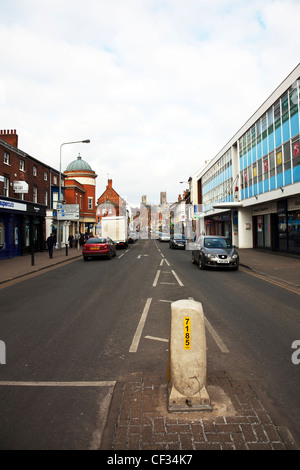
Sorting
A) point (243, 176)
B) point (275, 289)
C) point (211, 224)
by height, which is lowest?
point (275, 289)

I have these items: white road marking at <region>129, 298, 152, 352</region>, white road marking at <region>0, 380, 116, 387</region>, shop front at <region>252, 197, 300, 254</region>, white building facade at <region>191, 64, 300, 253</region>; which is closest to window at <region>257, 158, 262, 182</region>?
white building facade at <region>191, 64, 300, 253</region>

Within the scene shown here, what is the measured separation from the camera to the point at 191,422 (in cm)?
271

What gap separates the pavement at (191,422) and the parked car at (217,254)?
10.5 meters

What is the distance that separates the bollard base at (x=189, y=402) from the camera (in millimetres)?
2881

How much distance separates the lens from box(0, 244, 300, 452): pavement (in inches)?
95.9

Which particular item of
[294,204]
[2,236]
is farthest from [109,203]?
[294,204]

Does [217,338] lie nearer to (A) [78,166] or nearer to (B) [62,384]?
(B) [62,384]

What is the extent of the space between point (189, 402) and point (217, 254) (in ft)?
37.3

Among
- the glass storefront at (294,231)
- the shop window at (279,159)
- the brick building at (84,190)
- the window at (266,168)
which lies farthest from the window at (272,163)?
the brick building at (84,190)

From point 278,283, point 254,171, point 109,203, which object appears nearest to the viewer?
point 278,283

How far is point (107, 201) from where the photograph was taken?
7831cm

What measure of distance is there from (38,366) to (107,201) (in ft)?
248

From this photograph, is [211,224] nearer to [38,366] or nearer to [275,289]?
[275,289]
